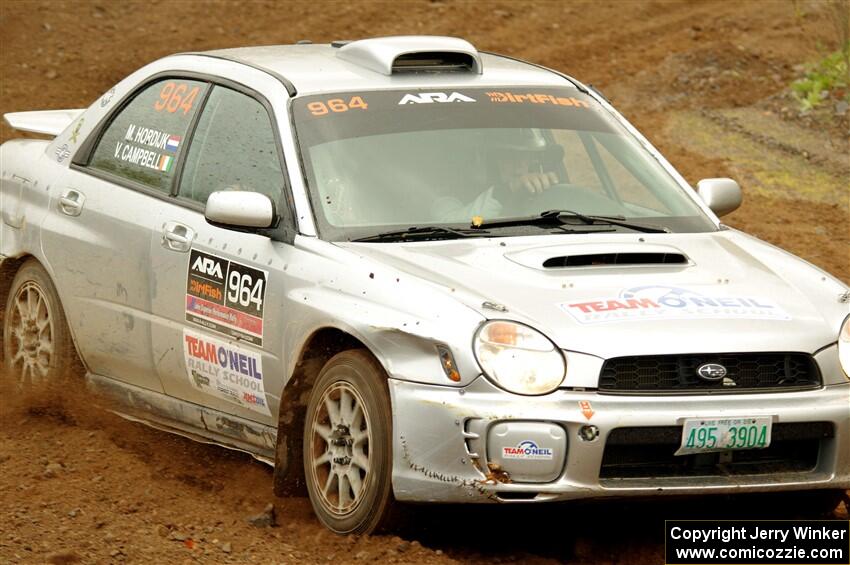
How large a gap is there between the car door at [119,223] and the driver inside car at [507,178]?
51.3 inches

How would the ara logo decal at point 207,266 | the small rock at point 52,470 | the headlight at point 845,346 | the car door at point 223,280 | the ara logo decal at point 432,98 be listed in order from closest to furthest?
1. the headlight at point 845,346
2. the car door at point 223,280
3. the ara logo decal at point 207,266
4. the small rock at point 52,470
5. the ara logo decal at point 432,98

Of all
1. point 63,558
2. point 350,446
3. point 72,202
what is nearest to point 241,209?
point 350,446

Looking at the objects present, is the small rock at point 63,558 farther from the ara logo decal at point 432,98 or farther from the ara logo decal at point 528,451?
the ara logo decal at point 432,98

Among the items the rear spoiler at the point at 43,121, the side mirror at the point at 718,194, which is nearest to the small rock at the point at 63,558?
the side mirror at the point at 718,194

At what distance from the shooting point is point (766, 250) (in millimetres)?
6309

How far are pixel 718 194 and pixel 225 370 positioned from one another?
2140 mm

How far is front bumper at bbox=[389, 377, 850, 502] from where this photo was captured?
200 inches

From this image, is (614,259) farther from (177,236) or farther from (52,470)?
(52,470)

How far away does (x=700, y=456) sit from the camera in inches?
209

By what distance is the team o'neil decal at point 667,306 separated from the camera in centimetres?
530

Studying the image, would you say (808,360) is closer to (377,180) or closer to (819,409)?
(819,409)

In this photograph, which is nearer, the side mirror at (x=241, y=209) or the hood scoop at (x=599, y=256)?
the hood scoop at (x=599, y=256)

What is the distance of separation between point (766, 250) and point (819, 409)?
1.09 m

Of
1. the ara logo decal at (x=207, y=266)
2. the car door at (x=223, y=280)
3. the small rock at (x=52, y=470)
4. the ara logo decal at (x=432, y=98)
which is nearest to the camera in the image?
the car door at (x=223, y=280)
